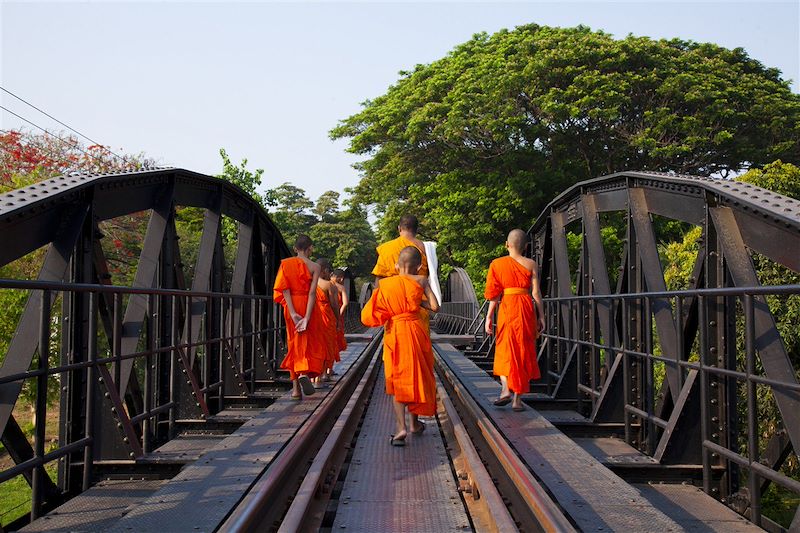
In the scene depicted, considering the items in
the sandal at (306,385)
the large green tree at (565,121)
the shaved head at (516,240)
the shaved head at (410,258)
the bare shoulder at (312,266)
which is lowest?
the sandal at (306,385)

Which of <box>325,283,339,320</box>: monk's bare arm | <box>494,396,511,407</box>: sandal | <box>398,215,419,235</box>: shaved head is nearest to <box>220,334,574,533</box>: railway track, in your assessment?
<box>494,396,511,407</box>: sandal

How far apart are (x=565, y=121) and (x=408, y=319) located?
69.6 ft

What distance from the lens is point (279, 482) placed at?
4641 millimetres

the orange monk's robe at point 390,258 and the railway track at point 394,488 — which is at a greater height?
the orange monk's robe at point 390,258

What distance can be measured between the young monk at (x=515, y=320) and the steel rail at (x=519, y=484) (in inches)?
17.8

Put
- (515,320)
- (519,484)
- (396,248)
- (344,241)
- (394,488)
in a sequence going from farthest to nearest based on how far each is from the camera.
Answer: (344,241), (515,320), (396,248), (394,488), (519,484)

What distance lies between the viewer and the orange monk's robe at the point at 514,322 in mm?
7441

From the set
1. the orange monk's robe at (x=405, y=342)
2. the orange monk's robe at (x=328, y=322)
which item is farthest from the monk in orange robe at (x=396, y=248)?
the orange monk's robe at (x=328, y=322)

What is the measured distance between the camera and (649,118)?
24750 millimetres

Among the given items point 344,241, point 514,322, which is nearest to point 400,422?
point 514,322

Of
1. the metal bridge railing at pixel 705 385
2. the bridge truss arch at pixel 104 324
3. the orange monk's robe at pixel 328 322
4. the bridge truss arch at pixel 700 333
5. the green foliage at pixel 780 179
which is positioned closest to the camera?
the metal bridge railing at pixel 705 385

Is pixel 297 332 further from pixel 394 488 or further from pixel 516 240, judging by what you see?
pixel 394 488

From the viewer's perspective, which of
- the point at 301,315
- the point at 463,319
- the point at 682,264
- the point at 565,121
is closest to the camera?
the point at 301,315

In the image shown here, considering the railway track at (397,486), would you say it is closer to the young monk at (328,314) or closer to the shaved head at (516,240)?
the shaved head at (516,240)
